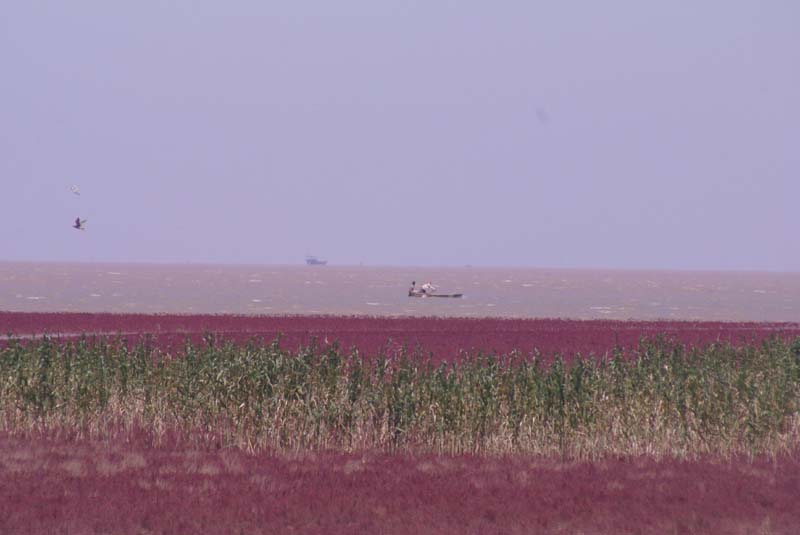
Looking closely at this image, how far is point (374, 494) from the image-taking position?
14531 mm

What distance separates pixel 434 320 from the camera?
63688 mm

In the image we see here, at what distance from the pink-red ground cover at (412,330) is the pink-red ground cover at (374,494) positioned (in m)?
20.1

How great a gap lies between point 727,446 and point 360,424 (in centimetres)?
675

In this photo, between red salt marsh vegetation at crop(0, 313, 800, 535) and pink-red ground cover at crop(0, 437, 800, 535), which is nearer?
pink-red ground cover at crop(0, 437, 800, 535)

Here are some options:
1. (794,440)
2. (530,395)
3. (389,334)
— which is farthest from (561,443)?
(389,334)

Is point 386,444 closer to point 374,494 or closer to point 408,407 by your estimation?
point 408,407

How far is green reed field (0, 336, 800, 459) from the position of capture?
60.2 ft

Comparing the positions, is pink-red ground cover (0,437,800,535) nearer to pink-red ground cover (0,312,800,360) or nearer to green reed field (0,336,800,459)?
green reed field (0,336,800,459)

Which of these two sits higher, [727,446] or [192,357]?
[192,357]

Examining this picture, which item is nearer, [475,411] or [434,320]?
[475,411]

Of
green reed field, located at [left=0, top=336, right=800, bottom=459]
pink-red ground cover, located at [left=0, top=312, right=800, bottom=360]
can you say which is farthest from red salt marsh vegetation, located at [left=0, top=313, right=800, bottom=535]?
pink-red ground cover, located at [left=0, top=312, right=800, bottom=360]

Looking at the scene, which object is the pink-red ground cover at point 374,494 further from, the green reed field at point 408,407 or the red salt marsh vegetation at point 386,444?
the green reed field at point 408,407

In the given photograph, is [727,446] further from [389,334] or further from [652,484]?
[389,334]

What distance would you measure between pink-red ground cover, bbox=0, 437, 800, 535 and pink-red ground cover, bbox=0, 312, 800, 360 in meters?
20.1
